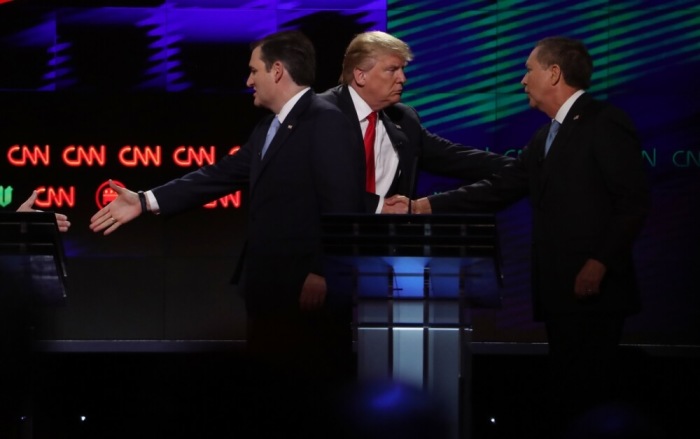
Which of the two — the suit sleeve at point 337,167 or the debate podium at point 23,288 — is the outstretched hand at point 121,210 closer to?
the debate podium at point 23,288

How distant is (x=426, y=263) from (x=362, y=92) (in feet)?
5.20

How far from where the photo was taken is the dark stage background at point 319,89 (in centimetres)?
648

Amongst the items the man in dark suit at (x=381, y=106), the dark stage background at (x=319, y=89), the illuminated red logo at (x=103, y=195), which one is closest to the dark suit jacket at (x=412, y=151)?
the man in dark suit at (x=381, y=106)

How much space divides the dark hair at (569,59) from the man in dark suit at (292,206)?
27.7 inches

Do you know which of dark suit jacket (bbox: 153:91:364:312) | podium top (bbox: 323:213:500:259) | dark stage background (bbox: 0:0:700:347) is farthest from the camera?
dark stage background (bbox: 0:0:700:347)

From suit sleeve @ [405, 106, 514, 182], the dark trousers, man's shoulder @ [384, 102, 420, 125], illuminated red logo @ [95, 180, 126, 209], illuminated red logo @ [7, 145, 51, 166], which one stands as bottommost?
the dark trousers

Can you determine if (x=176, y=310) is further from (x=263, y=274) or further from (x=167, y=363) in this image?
(x=263, y=274)

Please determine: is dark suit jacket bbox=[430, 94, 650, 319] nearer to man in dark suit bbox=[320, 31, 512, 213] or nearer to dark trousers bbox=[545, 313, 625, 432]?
dark trousers bbox=[545, 313, 625, 432]

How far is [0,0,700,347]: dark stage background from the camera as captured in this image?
6480 mm

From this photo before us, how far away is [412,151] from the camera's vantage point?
14.0 feet

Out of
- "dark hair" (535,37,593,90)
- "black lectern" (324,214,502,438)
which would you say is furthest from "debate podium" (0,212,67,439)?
"dark hair" (535,37,593,90)

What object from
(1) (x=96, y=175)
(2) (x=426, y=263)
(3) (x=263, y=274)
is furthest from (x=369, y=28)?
(2) (x=426, y=263)

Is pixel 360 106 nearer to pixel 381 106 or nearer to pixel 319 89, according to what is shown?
pixel 381 106

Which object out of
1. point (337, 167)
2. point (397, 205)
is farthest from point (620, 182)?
point (337, 167)
